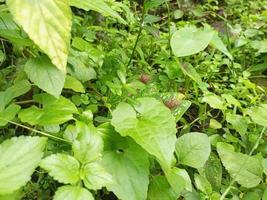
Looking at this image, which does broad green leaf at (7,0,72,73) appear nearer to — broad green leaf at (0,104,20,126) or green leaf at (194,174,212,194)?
broad green leaf at (0,104,20,126)

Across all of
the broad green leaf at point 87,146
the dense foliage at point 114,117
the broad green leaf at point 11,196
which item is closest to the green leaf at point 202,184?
the dense foliage at point 114,117

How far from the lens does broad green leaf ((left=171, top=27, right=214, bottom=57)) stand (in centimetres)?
122

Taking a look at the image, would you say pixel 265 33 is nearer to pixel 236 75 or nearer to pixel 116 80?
pixel 236 75

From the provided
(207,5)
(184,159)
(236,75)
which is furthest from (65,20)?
(207,5)

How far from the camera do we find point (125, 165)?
A: 88 cm

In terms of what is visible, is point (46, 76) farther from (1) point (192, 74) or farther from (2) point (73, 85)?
(1) point (192, 74)

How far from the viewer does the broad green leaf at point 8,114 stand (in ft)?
2.86

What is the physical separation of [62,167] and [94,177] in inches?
2.4

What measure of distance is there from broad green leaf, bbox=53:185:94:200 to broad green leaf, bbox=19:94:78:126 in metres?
0.17

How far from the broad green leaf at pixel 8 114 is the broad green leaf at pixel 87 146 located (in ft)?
0.55

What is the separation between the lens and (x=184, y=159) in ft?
3.21

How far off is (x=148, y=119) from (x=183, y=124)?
1.20 feet

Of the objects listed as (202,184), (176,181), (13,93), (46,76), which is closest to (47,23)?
(46,76)

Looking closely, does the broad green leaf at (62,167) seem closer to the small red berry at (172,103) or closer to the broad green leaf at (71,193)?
the broad green leaf at (71,193)
